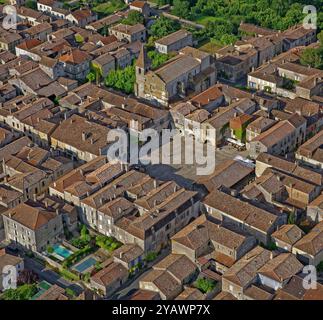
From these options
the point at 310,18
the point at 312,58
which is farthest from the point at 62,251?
the point at 310,18

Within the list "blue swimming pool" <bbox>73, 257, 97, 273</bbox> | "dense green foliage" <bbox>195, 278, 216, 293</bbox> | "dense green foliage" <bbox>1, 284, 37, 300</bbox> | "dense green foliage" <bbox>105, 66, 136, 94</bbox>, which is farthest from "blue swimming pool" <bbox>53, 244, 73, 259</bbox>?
"dense green foliage" <bbox>105, 66, 136, 94</bbox>

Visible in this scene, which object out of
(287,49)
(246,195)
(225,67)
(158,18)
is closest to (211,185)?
(246,195)

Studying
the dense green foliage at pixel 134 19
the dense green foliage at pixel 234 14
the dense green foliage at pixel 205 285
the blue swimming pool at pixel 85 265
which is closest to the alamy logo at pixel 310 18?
the dense green foliage at pixel 234 14

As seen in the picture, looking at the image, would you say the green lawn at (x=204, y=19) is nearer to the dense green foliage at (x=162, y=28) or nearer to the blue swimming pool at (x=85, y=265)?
the dense green foliage at (x=162, y=28)

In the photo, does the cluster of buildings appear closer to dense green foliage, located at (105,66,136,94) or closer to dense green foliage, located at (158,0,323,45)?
dense green foliage, located at (105,66,136,94)

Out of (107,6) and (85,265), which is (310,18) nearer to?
(107,6)

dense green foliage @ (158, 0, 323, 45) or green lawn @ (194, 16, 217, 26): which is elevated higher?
Result: dense green foliage @ (158, 0, 323, 45)

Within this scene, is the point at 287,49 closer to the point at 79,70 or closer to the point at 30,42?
the point at 79,70
